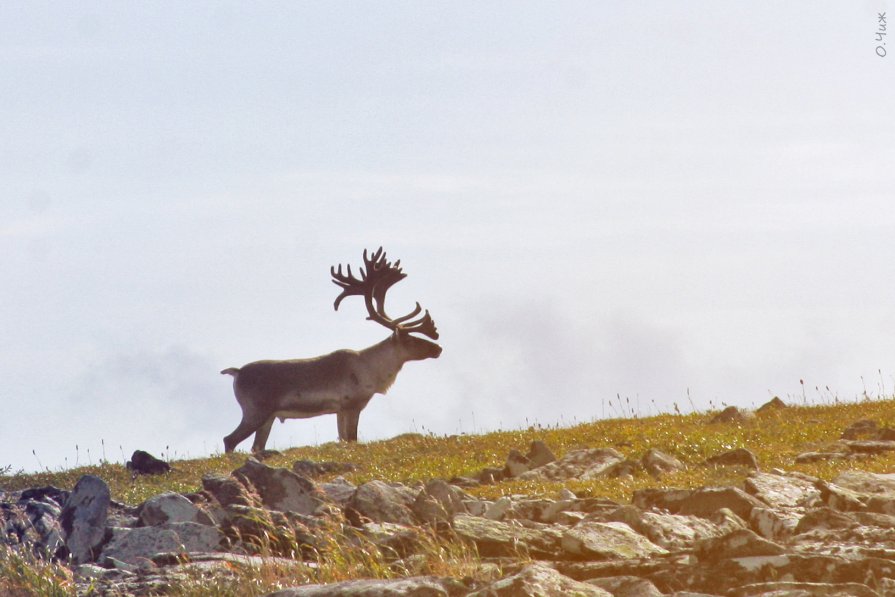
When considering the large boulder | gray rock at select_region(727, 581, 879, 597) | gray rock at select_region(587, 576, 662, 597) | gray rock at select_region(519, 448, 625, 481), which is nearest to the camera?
gray rock at select_region(727, 581, 879, 597)

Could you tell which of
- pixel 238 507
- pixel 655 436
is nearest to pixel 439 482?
pixel 238 507

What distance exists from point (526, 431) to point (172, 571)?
12.4 metres

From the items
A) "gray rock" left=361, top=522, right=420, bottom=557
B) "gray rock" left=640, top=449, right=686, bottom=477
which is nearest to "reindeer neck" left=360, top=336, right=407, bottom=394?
"gray rock" left=640, top=449, right=686, bottom=477

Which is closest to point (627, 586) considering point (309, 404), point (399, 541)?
point (399, 541)

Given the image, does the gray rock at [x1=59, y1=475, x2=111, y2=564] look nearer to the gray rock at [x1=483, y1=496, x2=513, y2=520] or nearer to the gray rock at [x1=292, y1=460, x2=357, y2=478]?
the gray rock at [x1=483, y1=496, x2=513, y2=520]

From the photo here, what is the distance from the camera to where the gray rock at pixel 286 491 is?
11.9 meters

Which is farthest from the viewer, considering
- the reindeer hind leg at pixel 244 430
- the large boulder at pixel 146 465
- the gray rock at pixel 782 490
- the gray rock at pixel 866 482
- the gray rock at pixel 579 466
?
the reindeer hind leg at pixel 244 430

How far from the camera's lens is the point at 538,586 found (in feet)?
24.5

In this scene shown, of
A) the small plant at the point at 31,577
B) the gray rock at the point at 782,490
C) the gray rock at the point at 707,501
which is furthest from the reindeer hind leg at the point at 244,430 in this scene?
the gray rock at the point at 707,501

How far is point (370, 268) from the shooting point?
26.3 meters

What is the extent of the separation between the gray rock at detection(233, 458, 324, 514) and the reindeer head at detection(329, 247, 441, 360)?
1407 centimetres

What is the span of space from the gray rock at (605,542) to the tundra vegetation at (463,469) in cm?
41

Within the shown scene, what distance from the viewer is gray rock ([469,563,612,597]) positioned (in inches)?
292

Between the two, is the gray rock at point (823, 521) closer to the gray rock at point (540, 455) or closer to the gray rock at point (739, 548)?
the gray rock at point (739, 548)
